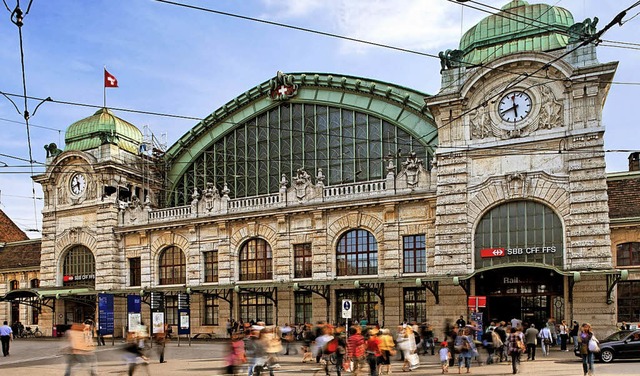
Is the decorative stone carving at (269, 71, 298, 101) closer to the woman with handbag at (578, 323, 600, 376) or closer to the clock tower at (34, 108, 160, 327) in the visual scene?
the clock tower at (34, 108, 160, 327)

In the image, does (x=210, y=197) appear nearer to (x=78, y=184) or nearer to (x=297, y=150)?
(x=297, y=150)

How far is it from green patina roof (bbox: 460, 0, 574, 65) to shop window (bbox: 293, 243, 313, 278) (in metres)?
14.6

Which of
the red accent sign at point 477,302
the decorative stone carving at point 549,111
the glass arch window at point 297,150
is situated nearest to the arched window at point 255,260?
the glass arch window at point 297,150

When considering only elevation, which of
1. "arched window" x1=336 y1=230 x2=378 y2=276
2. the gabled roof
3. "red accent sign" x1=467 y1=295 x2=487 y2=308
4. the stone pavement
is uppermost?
the gabled roof

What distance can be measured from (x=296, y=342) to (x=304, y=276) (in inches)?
166

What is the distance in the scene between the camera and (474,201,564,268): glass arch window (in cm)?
3466

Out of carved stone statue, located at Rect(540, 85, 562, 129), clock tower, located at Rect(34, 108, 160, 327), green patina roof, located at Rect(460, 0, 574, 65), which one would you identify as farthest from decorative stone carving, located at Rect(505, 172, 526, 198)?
clock tower, located at Rect(34, 108, 160, 327)

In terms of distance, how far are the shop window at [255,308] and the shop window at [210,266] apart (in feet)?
8.44

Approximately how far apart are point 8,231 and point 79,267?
75.9ft

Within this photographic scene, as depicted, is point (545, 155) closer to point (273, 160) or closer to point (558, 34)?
point (558, 34)

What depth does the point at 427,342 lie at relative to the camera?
3300 cm

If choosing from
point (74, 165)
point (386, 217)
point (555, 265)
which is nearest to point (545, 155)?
point (555, 265)

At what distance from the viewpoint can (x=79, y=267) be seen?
52.1 metres

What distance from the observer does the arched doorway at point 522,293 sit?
3512 centimetres
